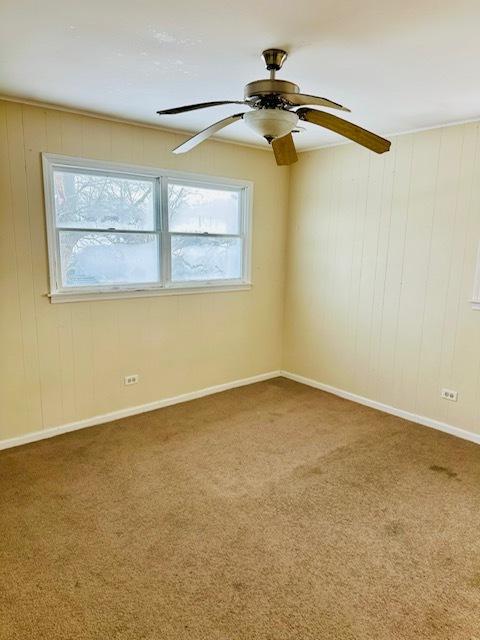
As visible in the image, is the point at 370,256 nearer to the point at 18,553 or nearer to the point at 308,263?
the point at 308,263

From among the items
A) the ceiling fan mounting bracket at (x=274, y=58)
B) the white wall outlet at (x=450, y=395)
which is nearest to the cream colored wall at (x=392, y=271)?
the white wall outlet at (x=450, y=395)

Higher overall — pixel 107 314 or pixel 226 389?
pixel 107 314

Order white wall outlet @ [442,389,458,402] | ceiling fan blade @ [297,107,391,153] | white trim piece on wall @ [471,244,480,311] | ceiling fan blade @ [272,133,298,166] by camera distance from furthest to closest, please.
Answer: white wall outlet @ [442,389,458,402] < white trim piece on wall @ [471,244,480,311] < ceiling fan blade @ [272,133,298,166] < ceiling fan blade @ [297,107,391,153]

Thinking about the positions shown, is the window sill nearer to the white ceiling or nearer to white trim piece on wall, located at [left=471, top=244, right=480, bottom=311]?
the white ceiling

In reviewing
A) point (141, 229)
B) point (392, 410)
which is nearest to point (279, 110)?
point (141, 229)

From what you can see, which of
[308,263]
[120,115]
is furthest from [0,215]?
[308,263]

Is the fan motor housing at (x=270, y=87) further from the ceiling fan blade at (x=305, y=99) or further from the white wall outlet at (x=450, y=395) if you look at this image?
the white wall outlet at (x=450, y=395)

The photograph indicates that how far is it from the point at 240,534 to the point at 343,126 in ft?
7.17

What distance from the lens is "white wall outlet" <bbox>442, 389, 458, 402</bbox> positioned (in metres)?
3.54

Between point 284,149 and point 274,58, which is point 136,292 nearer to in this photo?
point 284,149

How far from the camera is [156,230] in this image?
12.4 feet

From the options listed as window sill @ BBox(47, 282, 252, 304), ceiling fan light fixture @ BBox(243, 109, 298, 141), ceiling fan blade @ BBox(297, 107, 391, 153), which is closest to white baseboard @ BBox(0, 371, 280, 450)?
window sill @ BBox(47, 282, 252, 304)

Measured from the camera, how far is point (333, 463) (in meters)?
3.06

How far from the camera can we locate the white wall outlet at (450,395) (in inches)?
139
